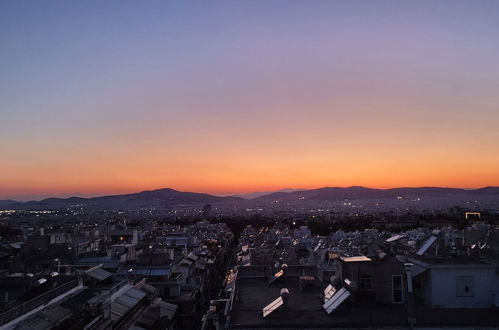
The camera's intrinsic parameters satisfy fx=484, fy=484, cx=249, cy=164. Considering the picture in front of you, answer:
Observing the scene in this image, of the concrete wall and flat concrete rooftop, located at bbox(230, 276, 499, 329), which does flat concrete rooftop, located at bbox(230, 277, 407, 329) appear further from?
the concrete wall

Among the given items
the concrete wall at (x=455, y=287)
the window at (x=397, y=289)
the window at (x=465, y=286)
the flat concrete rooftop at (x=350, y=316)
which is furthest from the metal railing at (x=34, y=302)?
the window at (x=465, y=286)

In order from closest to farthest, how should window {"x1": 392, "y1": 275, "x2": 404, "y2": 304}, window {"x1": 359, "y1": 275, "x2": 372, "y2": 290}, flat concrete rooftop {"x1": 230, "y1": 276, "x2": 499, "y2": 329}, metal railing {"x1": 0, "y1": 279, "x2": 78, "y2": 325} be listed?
flat concrete rooftop {"x1": 230, "y1": 276, "x2": 499, "y2": 329} → metal railing {"x1": 0, "y1": 279, "x2": 78, "y2": 325} → window {"x1": 392, "y1": 275, "x2": 404, "y2": 304} → window {"x1": 359, "y1": 275, "x2": 372, "y2": 290}

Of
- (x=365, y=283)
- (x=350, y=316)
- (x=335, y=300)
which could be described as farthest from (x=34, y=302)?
(x=365, y=283)

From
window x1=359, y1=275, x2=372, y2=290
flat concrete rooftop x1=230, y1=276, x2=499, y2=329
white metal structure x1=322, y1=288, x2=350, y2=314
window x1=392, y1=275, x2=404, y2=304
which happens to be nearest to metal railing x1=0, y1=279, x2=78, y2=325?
flat concrete rooftop x1=230, y1=276, x2=499, y2=329

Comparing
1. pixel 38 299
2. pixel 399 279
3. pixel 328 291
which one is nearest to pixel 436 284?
pixel 399 279

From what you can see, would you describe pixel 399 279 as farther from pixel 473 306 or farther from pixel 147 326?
pixel 147 326

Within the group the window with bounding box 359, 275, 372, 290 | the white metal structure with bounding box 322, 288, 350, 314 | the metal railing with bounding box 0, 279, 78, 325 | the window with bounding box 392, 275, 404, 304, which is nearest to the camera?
the metal railing with bounding box 0, 279, 78, 325
